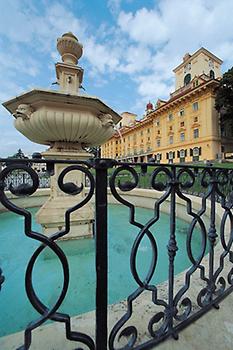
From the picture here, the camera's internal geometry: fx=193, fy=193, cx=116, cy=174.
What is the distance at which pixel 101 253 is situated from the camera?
854 mm

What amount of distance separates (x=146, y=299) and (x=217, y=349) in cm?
44

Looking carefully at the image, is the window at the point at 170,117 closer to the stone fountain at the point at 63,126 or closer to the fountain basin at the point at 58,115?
the stone fountain at the point at 63,126

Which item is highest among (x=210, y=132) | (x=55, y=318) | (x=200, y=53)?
(x=200, y=53)

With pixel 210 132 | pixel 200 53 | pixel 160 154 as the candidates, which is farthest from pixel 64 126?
pixel 200 53

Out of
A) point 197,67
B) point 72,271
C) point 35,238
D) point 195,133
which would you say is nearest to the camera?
point 35,238

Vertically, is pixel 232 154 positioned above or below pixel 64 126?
above

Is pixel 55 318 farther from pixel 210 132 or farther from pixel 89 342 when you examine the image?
pixel 210 132

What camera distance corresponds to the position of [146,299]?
50.2 inches

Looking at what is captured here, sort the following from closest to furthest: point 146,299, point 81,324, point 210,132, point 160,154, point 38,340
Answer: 1. point 38,340
2. point 81,324
3. point 146,299
4. point 210,132
5. point 160,154

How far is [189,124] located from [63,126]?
26.9 meters

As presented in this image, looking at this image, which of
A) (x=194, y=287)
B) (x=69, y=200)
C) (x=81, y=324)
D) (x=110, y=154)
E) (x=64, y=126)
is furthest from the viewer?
(x=110, y=154)

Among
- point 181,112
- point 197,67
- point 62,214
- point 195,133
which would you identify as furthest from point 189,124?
point 62,214

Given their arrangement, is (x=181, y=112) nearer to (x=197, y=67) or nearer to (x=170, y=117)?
(x=170, y=117)

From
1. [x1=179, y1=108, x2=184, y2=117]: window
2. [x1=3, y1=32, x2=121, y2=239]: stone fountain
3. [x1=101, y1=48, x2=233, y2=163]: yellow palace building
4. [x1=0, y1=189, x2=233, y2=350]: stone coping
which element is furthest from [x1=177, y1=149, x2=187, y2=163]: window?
[x1=0, y1=189, x2=233, y2=350]: stone coping
